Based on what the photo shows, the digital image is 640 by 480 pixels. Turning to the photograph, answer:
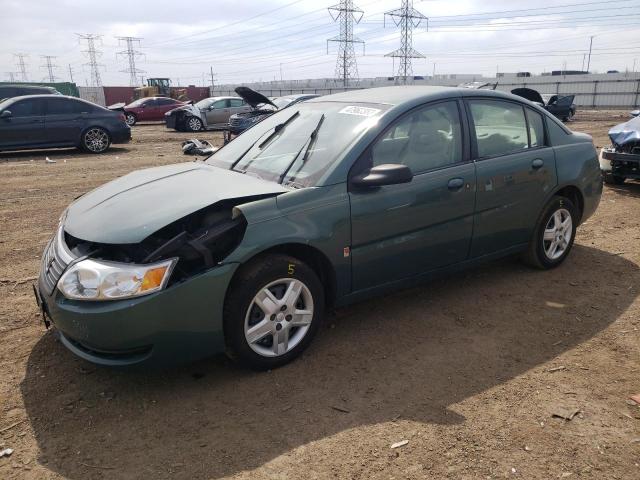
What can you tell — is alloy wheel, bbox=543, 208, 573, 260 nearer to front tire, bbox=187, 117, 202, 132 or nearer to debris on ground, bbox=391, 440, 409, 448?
debris on ground, bbox=391, 440, 409, 448

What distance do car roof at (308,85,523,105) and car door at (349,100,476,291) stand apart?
0.09 m

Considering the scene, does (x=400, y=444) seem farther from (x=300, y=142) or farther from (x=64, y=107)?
(x=64, y=107)

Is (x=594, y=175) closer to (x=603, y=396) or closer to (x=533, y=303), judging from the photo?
(x=533, y=303)

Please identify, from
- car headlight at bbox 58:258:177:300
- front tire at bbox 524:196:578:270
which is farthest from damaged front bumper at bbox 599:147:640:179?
car headlight at bbox 58:258:177:300

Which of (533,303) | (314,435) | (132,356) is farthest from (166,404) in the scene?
(533,303)

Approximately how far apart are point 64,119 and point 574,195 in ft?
40.7

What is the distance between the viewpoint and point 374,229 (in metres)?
3.45

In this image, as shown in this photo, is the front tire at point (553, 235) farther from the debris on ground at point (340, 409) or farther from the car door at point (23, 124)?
the car door at point (23, 124)

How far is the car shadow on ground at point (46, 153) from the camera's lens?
1292 centimetres

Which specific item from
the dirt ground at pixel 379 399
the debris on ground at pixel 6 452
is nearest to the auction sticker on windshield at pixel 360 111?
the dirt ground at pixel 379 399

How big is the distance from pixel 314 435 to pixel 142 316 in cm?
110

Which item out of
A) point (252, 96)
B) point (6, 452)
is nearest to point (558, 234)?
point (252, 96)

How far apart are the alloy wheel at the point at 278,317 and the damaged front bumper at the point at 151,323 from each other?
215 mm

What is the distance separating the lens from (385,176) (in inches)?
128
